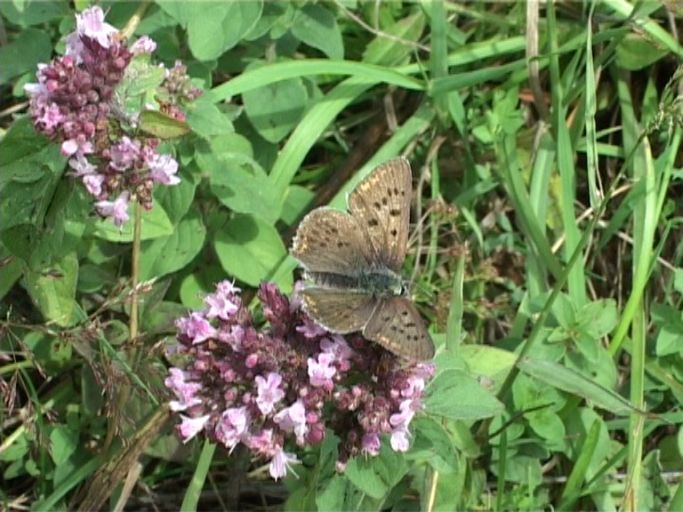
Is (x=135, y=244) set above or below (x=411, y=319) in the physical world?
below

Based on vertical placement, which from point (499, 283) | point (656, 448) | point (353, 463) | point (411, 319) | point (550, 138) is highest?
point (411, 319)

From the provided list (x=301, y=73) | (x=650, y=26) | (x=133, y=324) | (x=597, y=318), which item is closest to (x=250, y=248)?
(x=133, y=324)

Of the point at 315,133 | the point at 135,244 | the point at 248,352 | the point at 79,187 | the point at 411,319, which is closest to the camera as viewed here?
the point at 411,319

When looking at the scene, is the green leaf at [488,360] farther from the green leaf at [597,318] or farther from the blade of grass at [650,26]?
the blade of grass at [650,26]

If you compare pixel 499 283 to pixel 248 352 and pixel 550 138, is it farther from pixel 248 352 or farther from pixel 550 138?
pixel 248 352

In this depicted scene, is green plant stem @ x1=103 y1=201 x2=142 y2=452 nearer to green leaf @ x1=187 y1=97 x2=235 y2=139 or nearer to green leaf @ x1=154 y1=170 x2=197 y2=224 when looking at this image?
green leaf @ x1=154 y1=170 x2=197 y2=224

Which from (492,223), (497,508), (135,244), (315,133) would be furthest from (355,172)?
(497,508)

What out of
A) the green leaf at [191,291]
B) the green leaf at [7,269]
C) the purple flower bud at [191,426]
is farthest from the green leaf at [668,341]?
the green leaf at [7,269]
